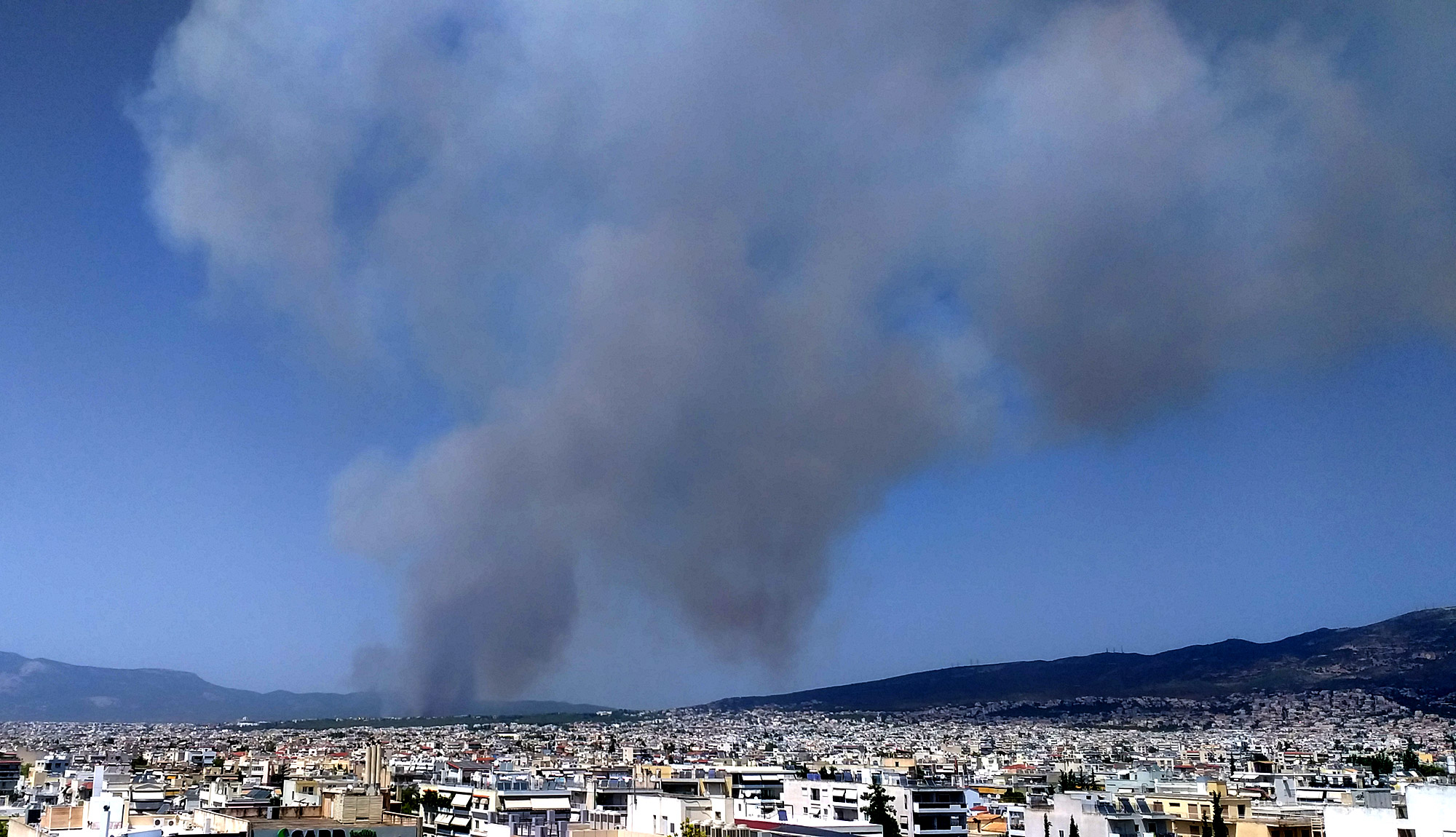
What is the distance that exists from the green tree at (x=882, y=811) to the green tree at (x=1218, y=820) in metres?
9.51

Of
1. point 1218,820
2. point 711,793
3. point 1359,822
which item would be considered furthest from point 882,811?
point 1359,822

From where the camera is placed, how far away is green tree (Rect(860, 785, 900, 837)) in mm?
44906

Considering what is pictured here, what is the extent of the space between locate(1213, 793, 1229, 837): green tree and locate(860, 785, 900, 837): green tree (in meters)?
9.51

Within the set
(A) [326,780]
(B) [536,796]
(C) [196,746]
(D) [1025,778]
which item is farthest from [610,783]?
(C) [196,746]

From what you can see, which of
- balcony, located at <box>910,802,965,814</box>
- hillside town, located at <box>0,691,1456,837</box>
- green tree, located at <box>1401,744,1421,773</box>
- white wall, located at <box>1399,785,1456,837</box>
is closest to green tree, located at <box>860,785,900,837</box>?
hillside town, located at <box>0,691,1456,837</box>

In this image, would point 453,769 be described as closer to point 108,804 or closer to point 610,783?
point 610,783

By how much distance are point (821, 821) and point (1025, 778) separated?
41.5 meters

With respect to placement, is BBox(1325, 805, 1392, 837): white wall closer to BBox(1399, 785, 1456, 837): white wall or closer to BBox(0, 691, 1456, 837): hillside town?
BBox(0, 691, 1456, 837): hillside town

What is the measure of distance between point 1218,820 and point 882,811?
1086cm

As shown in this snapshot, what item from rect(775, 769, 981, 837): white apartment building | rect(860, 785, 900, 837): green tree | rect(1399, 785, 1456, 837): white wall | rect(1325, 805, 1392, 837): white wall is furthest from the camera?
rect(775, 769, 981, 837): white apartment building

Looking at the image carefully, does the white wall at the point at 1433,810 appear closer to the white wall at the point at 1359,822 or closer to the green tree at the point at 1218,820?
the white wall at the point at 1359,822

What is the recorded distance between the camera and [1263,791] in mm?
60938

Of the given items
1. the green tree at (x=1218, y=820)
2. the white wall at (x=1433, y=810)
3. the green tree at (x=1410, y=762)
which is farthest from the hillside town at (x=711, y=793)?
the green tree at (x=1410, y=762)

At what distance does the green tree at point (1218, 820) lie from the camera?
129ft
